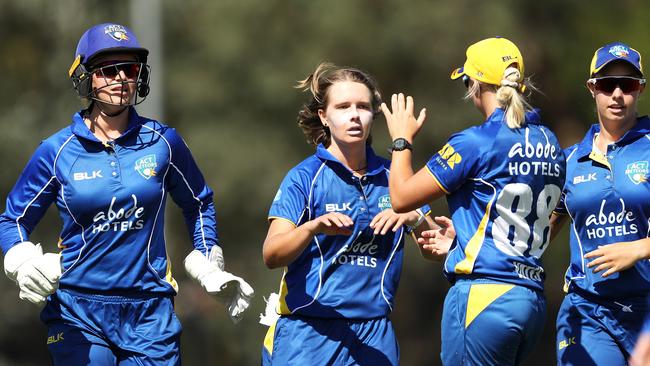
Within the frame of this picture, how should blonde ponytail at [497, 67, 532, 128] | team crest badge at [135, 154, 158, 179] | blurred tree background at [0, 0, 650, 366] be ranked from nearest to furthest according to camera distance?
blonde ponytail at [497, 67, 532, 128]
team crest badge at [135, 154, 158, 179]
blurred tree background at [0, 0, 650, 366]

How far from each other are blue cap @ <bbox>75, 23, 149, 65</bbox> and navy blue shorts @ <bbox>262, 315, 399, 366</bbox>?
1.72m

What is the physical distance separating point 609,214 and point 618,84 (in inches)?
28.7

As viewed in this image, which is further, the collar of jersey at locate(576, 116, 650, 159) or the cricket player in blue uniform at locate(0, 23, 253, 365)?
the collar of jersey at locate(576, 116, 650, 159)

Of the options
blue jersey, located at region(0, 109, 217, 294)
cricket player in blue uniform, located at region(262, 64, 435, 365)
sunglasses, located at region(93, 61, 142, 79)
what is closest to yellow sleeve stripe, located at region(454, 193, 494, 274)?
cricket player in blue uniform, located at region(262, 64, 435, 365)

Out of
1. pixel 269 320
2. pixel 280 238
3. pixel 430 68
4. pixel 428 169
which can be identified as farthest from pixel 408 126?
pixel 430 68

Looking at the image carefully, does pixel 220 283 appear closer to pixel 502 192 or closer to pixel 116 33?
pixel 116 33

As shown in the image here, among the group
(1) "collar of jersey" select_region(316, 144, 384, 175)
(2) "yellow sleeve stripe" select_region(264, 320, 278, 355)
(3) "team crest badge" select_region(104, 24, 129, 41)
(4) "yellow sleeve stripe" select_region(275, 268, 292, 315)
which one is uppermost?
(3) "team crest badge" select_region(104, 24, 129, 41)

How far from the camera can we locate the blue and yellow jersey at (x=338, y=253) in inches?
266

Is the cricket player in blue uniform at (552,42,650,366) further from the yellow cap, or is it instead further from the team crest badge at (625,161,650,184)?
the yellow cap

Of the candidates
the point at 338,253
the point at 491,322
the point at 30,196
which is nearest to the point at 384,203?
the point at 338,253

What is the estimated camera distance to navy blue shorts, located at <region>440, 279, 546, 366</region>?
605cm

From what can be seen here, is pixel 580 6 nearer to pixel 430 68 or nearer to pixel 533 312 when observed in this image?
pixel 430 68

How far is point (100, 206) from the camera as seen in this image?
6512mm

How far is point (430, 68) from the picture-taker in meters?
22.4
